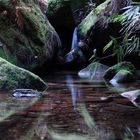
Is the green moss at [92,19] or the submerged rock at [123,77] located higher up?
the green moss at [92,19]

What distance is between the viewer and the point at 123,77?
757 cm

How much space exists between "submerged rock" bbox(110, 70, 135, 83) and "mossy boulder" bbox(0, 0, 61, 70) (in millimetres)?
1801

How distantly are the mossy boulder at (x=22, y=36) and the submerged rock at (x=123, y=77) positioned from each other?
180 centimetres

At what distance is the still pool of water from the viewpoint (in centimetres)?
323

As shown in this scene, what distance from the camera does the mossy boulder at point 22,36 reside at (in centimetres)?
779

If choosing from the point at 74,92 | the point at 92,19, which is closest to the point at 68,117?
the point at 74,92

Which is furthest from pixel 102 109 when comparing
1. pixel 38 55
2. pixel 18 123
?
pixel 38 55

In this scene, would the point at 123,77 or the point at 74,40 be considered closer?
the point at 123,77

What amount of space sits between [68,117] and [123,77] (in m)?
3.83

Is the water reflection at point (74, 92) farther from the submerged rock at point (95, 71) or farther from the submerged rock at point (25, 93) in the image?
the submerged rock at point (95, 71)

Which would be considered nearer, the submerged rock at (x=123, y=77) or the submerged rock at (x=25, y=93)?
the submerged rock at (x=25, y=93)

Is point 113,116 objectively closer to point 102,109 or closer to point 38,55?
point 102,109

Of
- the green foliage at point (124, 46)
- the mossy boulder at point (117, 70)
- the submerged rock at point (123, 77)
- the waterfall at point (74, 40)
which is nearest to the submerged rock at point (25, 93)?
the submerged rock at point (123, 77)

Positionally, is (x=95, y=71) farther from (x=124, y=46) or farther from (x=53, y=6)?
(x=53, y=6)
